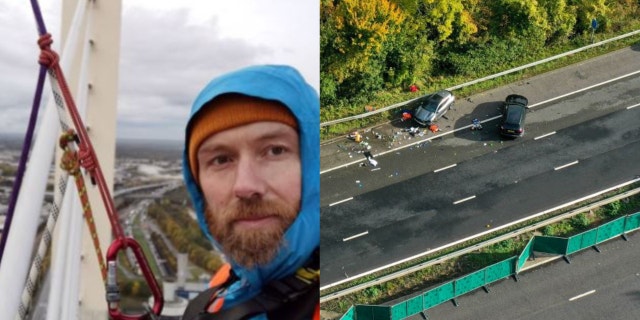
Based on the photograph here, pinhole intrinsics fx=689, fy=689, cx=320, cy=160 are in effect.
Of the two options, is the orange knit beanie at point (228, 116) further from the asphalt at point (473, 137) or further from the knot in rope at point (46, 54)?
the asphalt at point (473, 137)

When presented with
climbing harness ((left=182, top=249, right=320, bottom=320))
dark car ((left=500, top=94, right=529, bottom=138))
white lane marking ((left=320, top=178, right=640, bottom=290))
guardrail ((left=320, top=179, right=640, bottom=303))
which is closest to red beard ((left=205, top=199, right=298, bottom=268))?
climbing harness ((left=182, top=249, right=320, bottom=320))

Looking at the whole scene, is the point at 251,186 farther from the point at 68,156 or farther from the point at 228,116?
the point at 68,156

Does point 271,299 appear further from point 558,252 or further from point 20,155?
point 558,252

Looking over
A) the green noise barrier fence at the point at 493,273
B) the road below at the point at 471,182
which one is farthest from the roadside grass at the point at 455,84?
the green noise barrier fence at the point at 493,273

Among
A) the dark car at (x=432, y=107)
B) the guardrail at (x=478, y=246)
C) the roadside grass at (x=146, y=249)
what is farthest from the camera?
the dark car at (x=432, y=107)

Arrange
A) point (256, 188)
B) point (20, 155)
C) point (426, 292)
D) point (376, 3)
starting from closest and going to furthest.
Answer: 1. point (20, 155)
2. point (256, 188)
3. point (426, 292)
4. point (376, 3)

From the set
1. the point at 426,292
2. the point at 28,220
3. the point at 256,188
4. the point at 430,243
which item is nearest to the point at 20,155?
the point at 28,220
